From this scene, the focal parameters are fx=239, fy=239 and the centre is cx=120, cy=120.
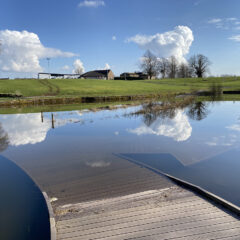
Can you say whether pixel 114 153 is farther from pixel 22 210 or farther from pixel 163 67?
pixel 163 67

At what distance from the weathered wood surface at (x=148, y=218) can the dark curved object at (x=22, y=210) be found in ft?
1.85

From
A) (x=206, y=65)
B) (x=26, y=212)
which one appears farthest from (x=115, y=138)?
(x=206, y=65)

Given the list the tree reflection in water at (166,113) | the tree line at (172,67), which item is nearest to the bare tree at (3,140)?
the tree reflection in water at (166,113)

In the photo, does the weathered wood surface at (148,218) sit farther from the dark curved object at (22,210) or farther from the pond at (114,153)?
the pond at (114,153)

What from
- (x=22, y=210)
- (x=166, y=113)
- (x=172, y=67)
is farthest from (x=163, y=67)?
(x=22, y=210)

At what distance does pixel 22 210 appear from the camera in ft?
24.0

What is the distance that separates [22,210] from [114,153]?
624 cm

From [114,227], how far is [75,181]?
384 centimetres

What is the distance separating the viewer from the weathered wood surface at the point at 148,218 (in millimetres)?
5398

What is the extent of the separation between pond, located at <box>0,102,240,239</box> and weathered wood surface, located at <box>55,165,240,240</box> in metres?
0.99

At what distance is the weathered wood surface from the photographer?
540 cm

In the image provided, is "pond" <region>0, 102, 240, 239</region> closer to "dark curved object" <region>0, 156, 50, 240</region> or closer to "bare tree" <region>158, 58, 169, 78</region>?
"dark curved object" <region>0, 156, 50, 240</region>

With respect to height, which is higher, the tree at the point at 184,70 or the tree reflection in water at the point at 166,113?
the tree at the point at 184,70

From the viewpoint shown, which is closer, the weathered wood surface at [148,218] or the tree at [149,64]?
the weathered wood surface at [148,218]
